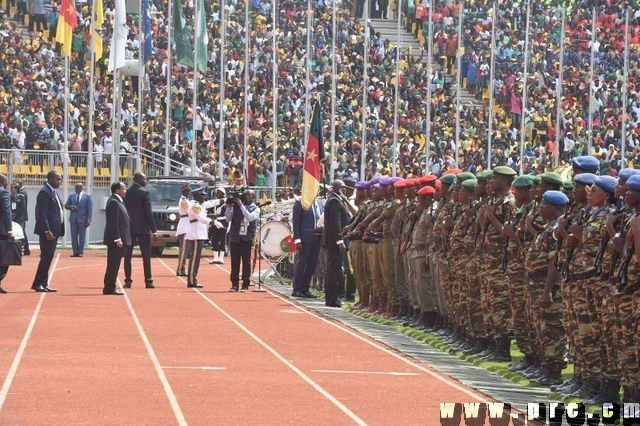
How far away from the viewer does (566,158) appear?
4791cm

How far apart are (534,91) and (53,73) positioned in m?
14.9

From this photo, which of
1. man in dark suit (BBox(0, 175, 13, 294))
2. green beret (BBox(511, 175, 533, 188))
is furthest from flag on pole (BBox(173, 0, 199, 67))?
green beret (BBox(511, 175, 533, 188))

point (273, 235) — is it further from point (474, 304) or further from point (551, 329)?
point (551, 329)

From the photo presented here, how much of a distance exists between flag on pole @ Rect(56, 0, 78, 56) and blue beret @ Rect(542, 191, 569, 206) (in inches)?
1124

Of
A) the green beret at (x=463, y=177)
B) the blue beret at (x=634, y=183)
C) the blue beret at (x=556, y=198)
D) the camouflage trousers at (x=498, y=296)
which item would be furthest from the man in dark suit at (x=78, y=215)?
the blue beret at (x=634, y=183)

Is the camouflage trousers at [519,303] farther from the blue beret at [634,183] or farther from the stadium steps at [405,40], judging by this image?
the stadium steps at [405,40]

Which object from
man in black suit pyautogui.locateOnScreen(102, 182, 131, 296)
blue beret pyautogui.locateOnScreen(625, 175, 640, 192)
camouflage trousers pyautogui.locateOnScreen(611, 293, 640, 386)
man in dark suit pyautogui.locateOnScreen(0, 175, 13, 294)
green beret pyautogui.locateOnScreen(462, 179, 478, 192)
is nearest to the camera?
blue beret pyautogui.locateOnScreen(625, 175, 640, 192)

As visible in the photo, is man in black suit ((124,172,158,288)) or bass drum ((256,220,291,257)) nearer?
man in black suit ((124,172,158,288))

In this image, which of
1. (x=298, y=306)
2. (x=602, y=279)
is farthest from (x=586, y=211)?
(x=298, y=306)

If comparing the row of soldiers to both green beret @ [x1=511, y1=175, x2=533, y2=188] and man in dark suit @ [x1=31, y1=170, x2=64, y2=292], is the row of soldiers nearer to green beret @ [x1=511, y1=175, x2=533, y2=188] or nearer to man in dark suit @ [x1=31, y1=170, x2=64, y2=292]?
green beret @ [x1=511, y1=175, x2=533, y2=188]

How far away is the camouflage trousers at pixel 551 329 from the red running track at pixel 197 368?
0.84 metres

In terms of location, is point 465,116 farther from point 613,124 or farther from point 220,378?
point 220,378

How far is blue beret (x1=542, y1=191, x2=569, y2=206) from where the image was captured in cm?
1405

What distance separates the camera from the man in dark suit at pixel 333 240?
79.1 feet
